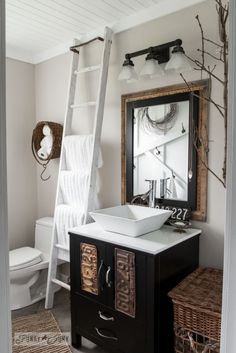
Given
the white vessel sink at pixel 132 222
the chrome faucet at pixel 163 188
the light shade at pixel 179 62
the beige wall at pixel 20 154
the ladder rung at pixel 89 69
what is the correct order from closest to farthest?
the white vessel sink at pixel 132 222 → the light shade at pixel 179 62 → the chrome faucet at pixel 163 188 → the ladder rung at pixel 89 69 → the beige wall at pixel 20 154

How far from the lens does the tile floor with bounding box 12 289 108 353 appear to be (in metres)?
1.98

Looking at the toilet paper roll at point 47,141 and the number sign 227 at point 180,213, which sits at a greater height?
the toilet paper roll at point 47,141

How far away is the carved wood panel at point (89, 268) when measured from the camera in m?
1.81

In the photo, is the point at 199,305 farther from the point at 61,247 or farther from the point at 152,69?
the point at 152,69

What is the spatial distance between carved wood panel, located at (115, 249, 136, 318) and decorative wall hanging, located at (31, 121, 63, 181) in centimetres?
137

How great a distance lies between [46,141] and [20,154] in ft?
1.42

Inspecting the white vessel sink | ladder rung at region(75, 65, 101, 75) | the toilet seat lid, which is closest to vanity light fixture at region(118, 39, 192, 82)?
ladder rung at region(75, 65, 101, 75)

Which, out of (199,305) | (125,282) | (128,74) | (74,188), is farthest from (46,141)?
(199,305)

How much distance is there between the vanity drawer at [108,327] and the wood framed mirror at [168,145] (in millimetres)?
809

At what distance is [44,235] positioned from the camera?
2826 millimetres

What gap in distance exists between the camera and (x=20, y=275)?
240 cm

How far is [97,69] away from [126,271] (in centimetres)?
160

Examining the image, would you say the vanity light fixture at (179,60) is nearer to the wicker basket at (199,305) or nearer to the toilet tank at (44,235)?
the wicker basket at (199,305)

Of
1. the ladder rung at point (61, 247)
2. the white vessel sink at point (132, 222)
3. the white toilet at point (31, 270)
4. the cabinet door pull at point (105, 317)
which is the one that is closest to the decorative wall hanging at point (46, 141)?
the white toilet at point (31, 270)
